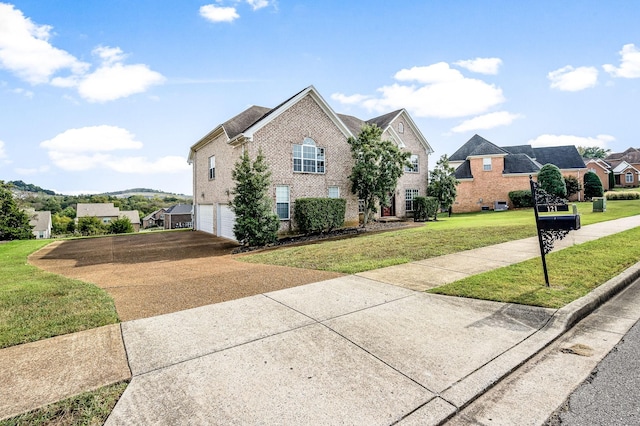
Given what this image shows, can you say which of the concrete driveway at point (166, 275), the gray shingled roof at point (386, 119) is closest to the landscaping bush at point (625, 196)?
the gray shingled roof at point (386, 119)

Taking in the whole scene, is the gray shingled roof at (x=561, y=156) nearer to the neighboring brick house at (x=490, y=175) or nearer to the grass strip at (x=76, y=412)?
the neighboring brick house at (x=490, y=175)

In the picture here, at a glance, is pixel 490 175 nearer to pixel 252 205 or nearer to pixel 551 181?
pixel 551 181

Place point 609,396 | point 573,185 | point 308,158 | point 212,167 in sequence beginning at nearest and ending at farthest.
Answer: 1. point 609,396
2. point 308,158
3. point 212,167
4. point 573,185

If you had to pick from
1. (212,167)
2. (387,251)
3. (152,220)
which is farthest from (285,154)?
(152,220)

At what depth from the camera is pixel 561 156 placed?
3616 cm

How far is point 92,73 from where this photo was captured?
1268 centimetres

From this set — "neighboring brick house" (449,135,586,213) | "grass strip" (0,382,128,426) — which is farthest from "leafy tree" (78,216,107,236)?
"grass strip" (0,382,128,426)

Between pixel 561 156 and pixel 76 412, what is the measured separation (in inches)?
1793

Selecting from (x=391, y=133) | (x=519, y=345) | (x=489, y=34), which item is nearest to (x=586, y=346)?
(x=519, y=345)

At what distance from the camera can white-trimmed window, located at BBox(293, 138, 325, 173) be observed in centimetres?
1675

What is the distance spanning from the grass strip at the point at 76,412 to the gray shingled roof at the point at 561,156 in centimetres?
4368

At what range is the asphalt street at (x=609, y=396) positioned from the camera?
250 centimetres

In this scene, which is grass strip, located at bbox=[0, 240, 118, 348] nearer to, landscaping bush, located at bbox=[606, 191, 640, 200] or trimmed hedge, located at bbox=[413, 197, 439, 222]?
trimmed hedge, located at bbox=[413, 197, 439, 222]

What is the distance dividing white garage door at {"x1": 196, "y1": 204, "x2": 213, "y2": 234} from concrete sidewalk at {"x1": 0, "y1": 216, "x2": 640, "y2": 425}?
639 inches
